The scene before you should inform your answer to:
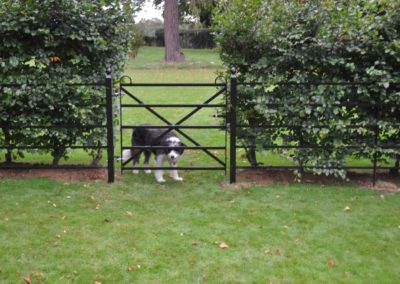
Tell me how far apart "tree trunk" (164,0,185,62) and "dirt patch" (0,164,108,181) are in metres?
20.1

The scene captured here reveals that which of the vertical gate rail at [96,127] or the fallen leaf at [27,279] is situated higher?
the vertical gate rail at [96,127]

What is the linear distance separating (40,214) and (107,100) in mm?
1790

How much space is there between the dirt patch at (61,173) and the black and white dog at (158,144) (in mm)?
494

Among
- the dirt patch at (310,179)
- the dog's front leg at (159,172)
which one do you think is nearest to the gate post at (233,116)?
the dirt patch at (310,179)

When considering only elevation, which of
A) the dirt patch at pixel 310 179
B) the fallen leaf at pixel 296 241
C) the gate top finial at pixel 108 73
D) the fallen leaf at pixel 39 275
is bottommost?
the fallen leaf at pixel 39 275

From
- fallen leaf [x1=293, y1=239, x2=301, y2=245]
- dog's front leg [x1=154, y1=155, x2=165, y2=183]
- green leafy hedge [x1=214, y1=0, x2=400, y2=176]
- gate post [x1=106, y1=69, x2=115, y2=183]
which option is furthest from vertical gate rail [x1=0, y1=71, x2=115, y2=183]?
fallen leaf [x1=293, y1=239, x2=301, y2=245]

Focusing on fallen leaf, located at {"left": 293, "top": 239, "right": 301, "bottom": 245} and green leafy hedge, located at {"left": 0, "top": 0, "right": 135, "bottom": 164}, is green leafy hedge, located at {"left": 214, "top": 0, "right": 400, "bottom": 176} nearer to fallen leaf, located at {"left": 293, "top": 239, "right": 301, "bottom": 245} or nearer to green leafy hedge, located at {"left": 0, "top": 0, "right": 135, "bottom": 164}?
green leafy hedge, located at {"left": 0, "top": 0, "right": 135, "bottom": 164}

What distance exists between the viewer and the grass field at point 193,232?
13.9 feet

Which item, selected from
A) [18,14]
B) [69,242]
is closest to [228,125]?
[69,242]

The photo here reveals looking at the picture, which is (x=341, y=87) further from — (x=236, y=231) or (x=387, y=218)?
(x=236, y=231)

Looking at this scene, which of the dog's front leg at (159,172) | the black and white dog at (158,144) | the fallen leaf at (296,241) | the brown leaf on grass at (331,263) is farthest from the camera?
the dog's front leg at (159,172)

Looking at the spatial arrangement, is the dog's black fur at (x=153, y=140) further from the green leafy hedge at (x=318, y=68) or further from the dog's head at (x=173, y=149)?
the green leafy hedge at (x=318, y=68)

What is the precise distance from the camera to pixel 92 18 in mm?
6727

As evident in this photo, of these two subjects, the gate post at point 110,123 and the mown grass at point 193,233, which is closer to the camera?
the mown grass at point 193,233
